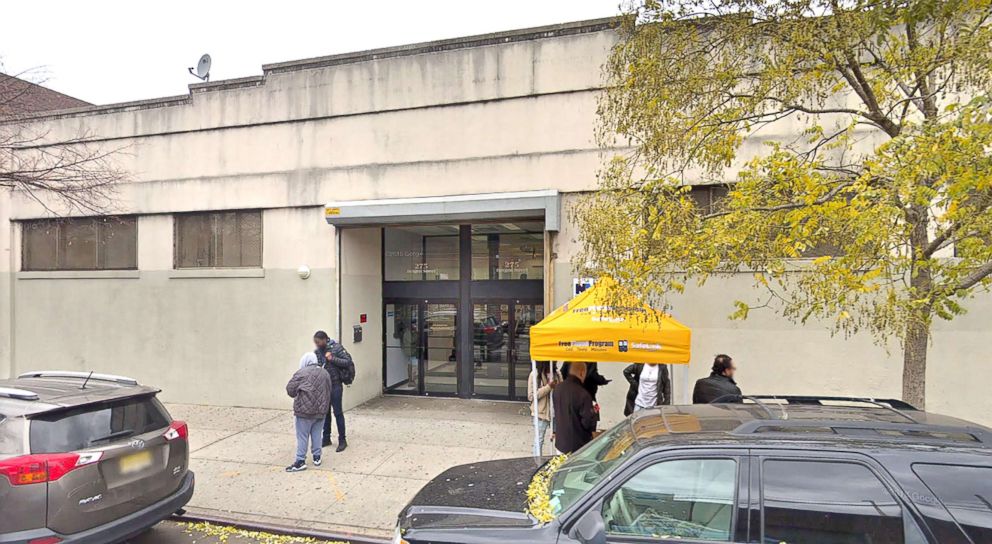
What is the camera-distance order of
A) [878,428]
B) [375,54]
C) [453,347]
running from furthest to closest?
[453,347], [375,54], [878,428]

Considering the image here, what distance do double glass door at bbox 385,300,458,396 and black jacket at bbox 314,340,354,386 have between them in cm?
345

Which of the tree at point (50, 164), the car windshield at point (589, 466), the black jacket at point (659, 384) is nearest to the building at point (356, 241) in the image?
the tree at point (50, 164)

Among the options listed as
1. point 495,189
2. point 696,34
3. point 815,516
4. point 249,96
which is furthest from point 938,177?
point 249,96

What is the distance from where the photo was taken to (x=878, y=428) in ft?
8.89

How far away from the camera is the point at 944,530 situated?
87.6 inches

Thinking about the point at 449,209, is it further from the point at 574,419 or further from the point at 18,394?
the point at 18,394

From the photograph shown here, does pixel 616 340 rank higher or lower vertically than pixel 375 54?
lower

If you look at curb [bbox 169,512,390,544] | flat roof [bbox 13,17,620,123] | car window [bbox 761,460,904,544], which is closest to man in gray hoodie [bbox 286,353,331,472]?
curb [bbox 169,512,390,544]

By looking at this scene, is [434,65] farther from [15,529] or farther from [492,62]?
[15,529]

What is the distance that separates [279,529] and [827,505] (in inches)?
183

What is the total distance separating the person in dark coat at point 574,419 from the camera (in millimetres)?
5094

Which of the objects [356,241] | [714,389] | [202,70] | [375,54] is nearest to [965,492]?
[714,389]

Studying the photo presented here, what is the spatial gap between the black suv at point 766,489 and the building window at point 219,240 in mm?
8157

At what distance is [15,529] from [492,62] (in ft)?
26.6
